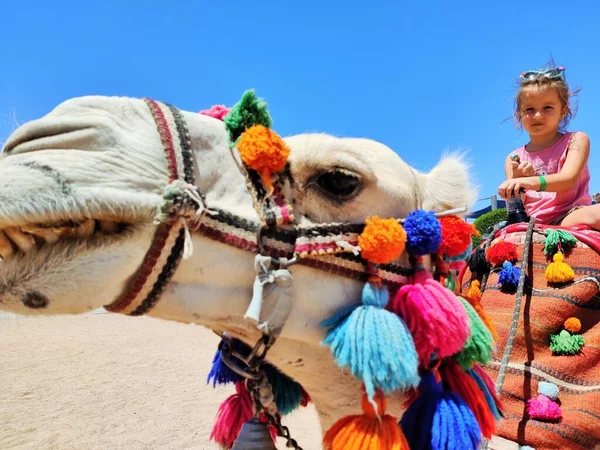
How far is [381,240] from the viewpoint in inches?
61.2

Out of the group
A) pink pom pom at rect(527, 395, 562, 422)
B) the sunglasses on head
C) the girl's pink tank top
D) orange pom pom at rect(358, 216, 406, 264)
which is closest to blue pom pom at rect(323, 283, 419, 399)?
orange pom pom at rect(358, 216, 406, 264)

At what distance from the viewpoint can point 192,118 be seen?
152 cm

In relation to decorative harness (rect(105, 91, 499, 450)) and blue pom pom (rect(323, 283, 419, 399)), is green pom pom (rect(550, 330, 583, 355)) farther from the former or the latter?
blue pom pom (rect(323, 283, 419, 399))

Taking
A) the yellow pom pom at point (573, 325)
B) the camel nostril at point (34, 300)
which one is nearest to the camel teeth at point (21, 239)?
the camel nostril at point (34, 300)

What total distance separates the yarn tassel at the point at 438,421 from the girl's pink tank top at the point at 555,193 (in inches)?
76.6

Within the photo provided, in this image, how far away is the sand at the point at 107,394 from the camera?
5.68 meters

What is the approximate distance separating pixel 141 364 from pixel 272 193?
8.65 m

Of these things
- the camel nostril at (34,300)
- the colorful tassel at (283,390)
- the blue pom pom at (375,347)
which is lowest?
the colorful tassel at (283,390)

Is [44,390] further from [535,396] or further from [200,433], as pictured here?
[535,396]

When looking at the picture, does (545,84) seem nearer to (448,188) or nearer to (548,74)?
(548,74)

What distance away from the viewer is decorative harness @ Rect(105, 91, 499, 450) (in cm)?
136

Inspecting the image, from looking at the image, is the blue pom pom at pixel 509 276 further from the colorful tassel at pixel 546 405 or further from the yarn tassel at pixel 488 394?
the yarn tassel at pixel 488 394

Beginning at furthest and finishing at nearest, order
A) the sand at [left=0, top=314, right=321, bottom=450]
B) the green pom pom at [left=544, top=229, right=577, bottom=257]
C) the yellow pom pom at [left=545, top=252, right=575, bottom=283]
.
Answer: the sand at [left=0, top=314, right=321, bottom=450] < the green pom pom at [left=544, top=229, right=577, bottom=257] < the yellow pom pom at [left=545, top=252, right=575, bottom=283]

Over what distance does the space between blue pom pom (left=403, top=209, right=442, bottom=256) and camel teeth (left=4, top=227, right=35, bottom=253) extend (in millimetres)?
1176
